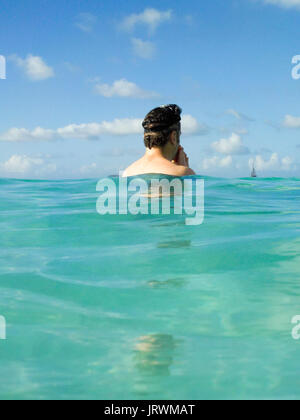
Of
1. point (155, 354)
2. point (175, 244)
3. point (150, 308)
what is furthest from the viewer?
point (175, 244)

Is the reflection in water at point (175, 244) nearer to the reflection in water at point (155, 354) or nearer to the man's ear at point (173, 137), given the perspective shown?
the reflection in water at point (155, 354)

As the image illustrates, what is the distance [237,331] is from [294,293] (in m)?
0.89

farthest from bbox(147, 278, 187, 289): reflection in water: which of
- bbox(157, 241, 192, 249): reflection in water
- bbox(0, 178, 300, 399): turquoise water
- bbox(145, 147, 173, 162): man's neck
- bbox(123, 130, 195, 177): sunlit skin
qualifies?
bbox(145, 147, 173, 162): man's neck

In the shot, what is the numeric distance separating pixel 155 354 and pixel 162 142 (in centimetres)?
661

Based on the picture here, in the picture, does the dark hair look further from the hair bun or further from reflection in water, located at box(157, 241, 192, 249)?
reflection in water, located at box(157, 241, 192, 249)

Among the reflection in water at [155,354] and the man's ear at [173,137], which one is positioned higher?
the man's ear at [173,137]

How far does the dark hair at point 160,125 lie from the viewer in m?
8.80

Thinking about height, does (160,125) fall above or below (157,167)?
above

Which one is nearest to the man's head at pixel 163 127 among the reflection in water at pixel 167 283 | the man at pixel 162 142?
the man at pixel 162 142

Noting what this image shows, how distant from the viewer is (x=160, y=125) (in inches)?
347

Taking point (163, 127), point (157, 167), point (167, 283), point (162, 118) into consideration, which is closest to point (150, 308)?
point (167, 283)

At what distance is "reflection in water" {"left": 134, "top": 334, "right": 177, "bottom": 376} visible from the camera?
2445 mm

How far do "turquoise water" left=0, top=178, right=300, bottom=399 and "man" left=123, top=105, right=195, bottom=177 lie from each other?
8.19 feet

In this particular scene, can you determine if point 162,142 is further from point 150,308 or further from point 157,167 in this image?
point 150,308
